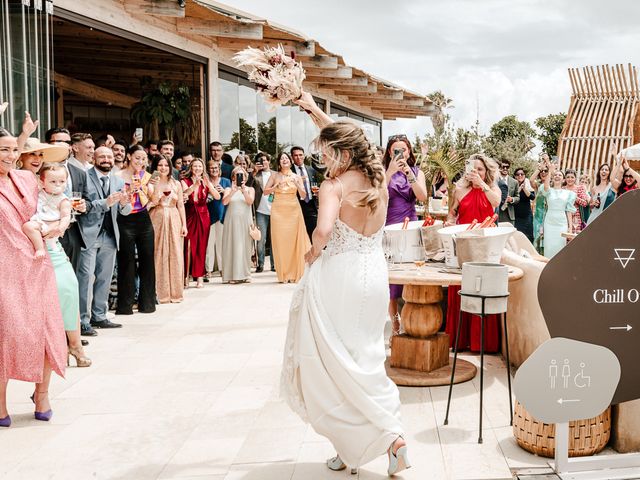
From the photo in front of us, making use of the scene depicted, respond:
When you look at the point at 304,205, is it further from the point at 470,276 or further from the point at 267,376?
the point at 470,276

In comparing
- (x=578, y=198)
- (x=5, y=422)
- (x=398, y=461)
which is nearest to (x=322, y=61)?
(x=578, y=198)

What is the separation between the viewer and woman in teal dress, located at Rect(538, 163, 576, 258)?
9.98 meters

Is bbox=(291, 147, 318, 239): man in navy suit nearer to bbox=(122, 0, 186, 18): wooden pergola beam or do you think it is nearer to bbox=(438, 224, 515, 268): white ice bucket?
bbox=(122, 0, 186, 18): wooden pergola beam

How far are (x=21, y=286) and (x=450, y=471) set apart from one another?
2563 millimetres

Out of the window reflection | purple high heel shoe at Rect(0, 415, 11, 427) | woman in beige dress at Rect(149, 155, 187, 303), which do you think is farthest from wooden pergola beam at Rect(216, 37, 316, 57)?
purple high heel shoe at Rect(0, 415, 11, 427)

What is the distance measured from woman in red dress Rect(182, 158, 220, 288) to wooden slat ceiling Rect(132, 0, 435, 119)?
2093 mm

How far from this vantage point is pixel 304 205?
432 inches

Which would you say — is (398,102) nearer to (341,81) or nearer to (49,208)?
(341,81)

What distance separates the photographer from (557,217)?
393 inches

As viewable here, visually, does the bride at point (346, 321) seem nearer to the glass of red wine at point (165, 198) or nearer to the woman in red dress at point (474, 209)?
the woman in red dress at point (474, 209)

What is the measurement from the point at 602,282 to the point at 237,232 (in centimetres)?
719

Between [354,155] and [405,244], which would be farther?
[405,244]

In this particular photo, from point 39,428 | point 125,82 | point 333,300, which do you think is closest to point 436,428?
point 333,300

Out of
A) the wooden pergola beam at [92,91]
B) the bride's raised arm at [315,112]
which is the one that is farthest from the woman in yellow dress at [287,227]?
the wooden pergola beam at [92,91]
